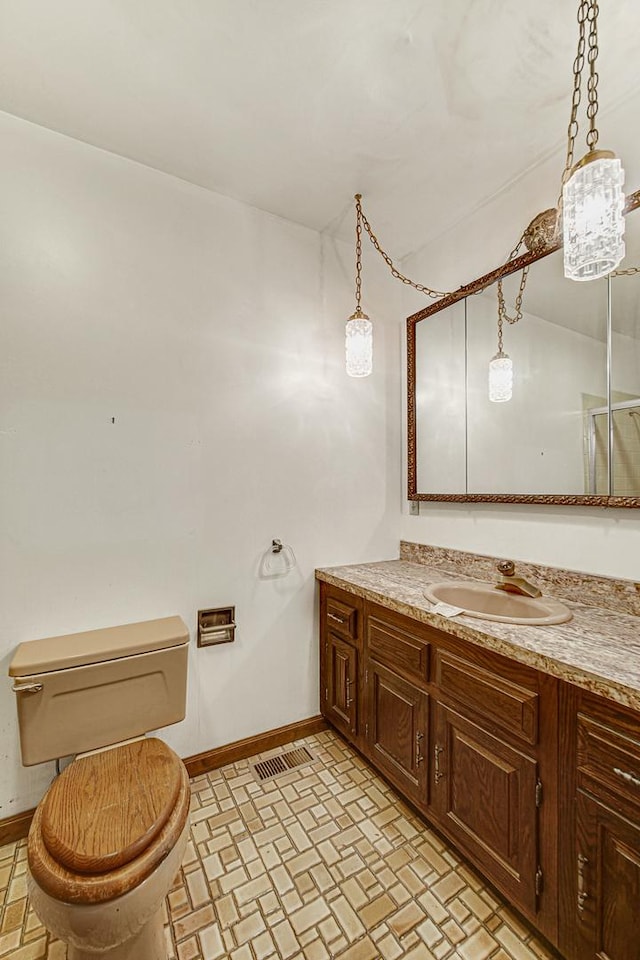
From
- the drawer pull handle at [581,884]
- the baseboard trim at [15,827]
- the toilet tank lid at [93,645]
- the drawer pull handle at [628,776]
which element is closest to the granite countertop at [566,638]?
the drawer pull handle at [628,776]

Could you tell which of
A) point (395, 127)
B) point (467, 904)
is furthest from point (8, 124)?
point (467, 904)

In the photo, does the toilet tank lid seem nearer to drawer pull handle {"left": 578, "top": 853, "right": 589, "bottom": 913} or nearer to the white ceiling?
drawer pull handle {"left": 578, "top": 853, "right": 589, "bottom": 913}

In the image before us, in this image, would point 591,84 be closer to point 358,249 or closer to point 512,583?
point 358,249

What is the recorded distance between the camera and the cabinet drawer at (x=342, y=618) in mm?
1889

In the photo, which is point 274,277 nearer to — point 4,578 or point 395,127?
point 395,127

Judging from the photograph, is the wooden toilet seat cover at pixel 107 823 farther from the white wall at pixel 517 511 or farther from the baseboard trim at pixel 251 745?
the white wall at pixel 517 511

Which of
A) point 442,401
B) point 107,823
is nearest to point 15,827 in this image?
point 107,823

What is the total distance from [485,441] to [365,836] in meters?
1.65

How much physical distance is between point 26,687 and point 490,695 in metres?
1.44

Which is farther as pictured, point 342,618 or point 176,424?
point 342,618

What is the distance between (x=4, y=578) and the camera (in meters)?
1.50

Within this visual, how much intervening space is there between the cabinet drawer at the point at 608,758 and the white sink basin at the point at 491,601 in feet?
1.45

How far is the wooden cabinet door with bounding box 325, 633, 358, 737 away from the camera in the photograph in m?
1.92

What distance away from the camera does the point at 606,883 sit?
97 cm
